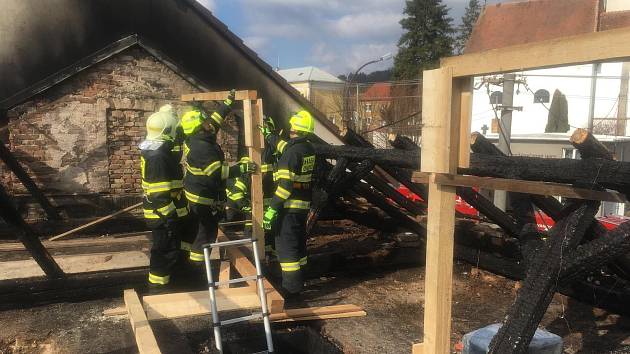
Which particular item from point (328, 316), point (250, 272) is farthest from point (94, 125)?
point (328, 316)

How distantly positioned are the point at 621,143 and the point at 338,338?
21745 millimetres

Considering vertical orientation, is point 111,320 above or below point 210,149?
below

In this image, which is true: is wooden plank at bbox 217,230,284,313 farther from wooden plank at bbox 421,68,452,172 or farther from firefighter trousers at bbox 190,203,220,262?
wooden plank at bbox 421,68,452,172

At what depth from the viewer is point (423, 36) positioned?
1866 inches

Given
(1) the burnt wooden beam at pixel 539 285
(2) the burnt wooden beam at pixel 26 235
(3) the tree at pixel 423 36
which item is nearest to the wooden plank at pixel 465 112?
(1) the burnt wooden beam at pixel 539 285

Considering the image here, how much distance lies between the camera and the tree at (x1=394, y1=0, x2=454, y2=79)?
4669 cm

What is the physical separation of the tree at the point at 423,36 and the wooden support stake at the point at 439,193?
45.2m

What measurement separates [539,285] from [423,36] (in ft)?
157

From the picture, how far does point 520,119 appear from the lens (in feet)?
98.9

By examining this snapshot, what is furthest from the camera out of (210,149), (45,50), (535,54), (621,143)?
(621,143)

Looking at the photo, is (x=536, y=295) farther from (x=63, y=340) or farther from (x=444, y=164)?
(x=63, y=340)

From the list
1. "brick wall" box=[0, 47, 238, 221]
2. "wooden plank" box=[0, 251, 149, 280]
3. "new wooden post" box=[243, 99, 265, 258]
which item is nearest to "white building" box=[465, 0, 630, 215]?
"brick wall" box=[0, 47, 238, 221]

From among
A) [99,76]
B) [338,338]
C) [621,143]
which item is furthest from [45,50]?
[621,143]

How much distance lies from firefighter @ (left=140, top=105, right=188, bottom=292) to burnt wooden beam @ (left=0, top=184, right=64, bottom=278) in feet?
3.25
